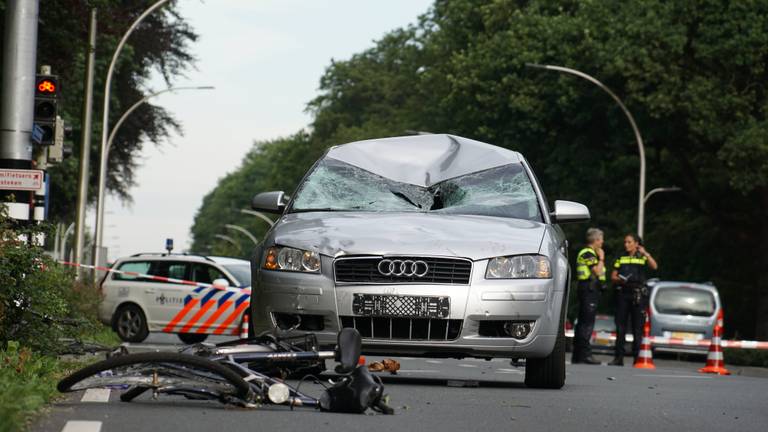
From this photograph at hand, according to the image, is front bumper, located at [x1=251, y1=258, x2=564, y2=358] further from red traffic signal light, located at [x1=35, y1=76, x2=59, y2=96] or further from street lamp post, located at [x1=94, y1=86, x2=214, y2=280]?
street lamp post, located at [x1=94, y1=86, x2=214, y2=280]

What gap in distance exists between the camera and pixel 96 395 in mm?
9625

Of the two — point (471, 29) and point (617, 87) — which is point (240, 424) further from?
point (471, 29)

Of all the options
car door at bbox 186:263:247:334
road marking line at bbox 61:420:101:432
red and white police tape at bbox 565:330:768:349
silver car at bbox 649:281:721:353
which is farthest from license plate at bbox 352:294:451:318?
silver car at bbox 649:281:721:353

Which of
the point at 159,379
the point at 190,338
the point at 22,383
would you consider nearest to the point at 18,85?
the point at 22,383

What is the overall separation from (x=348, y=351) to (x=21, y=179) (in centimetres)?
845

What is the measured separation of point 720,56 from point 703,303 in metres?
6.80

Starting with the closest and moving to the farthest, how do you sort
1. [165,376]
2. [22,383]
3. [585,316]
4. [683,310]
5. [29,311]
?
[165,376]
[22,383]
[29,311]
[585,316]
[683,310]

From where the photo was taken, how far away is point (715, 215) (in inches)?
1633

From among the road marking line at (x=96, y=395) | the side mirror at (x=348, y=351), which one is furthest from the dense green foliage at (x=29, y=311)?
the side mirror at (x=348, y=351)

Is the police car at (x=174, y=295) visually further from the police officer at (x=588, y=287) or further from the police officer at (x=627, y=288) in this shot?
the police officer at (x=588, y=287)

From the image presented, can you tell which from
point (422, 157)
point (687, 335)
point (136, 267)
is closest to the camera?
point (422, 157)

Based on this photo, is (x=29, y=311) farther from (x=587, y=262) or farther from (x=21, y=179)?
(x=587, y=262)

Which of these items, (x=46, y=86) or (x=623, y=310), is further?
(x=623, y=310)

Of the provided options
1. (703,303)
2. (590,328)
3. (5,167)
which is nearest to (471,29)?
(703,303)
